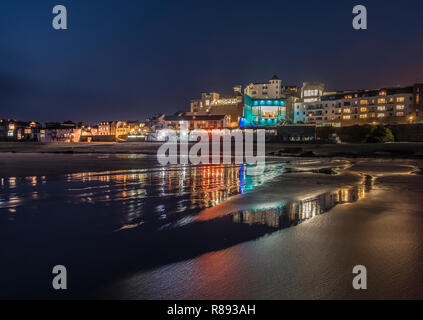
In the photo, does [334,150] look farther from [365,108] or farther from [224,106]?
[224,106]

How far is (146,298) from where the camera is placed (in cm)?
379

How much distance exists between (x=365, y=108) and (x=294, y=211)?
9044 centimetres

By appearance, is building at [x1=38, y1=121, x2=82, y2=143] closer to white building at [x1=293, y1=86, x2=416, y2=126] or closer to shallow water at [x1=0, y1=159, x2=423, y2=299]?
white building at [x1=293, y1=86, x2=416, y2=126]

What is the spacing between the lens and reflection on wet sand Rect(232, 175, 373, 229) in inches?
283

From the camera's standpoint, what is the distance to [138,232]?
638 centimetres

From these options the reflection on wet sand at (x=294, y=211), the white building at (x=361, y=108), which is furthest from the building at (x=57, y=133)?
the reflection on wet sand at (x=294, y=211)

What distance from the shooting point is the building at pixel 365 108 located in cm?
7830

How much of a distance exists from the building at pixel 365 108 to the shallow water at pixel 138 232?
76.0 meters

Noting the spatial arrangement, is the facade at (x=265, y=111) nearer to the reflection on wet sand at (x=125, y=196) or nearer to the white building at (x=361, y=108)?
the white building at (x=361, y=108)

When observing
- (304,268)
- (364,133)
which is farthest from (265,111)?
(304,268)

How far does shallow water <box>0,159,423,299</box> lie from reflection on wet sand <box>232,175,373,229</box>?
27 mm

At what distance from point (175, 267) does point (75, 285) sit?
1456mm

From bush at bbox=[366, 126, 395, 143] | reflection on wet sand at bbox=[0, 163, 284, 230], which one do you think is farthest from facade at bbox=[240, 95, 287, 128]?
reflection on wet sand at bbox=[0, 163, 284, 230]
